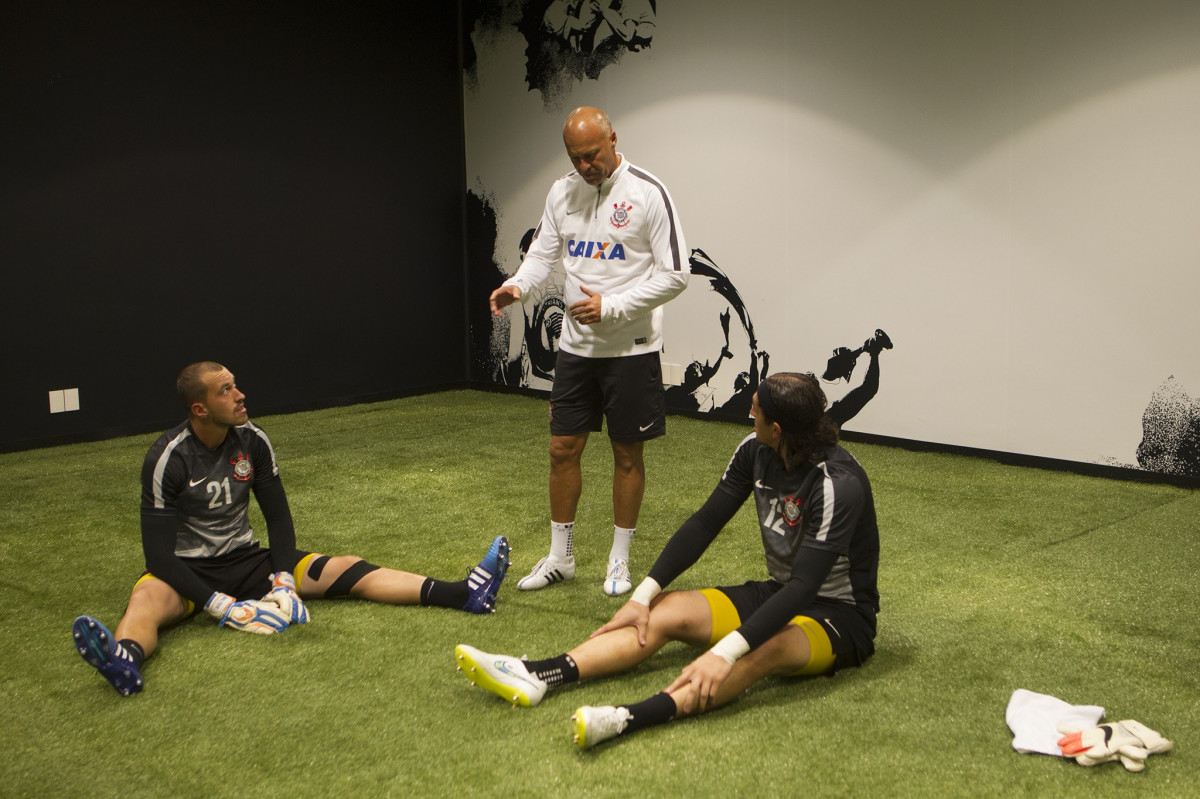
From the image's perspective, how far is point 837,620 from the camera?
91.4 inches

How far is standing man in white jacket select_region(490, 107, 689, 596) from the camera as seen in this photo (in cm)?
293

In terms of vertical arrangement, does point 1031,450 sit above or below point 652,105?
below

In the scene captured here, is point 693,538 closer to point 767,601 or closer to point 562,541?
point 767,601

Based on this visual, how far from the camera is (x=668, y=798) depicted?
1.89 meters

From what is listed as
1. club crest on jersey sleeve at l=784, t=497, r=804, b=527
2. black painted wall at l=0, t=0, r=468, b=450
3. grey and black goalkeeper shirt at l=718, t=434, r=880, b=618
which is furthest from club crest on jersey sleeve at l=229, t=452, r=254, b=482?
black painted wall at l=0, t=0, r=468, b=450

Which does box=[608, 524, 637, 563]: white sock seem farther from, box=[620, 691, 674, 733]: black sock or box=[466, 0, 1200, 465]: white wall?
box=[466, 0, 1200, 465]: white wall

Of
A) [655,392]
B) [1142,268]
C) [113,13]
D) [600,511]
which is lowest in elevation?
[600,511]

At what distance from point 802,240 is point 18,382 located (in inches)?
156

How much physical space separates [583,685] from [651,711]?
11.8 inches

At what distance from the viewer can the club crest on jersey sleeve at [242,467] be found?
2736 millimetres

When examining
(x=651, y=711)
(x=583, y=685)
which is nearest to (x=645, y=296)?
(x=583, y=685)

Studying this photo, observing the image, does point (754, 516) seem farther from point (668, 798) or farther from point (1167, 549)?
point (668, 798)

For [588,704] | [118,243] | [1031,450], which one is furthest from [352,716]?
[118,243]

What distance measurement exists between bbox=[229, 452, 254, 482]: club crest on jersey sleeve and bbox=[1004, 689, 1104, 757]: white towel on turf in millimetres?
1931
